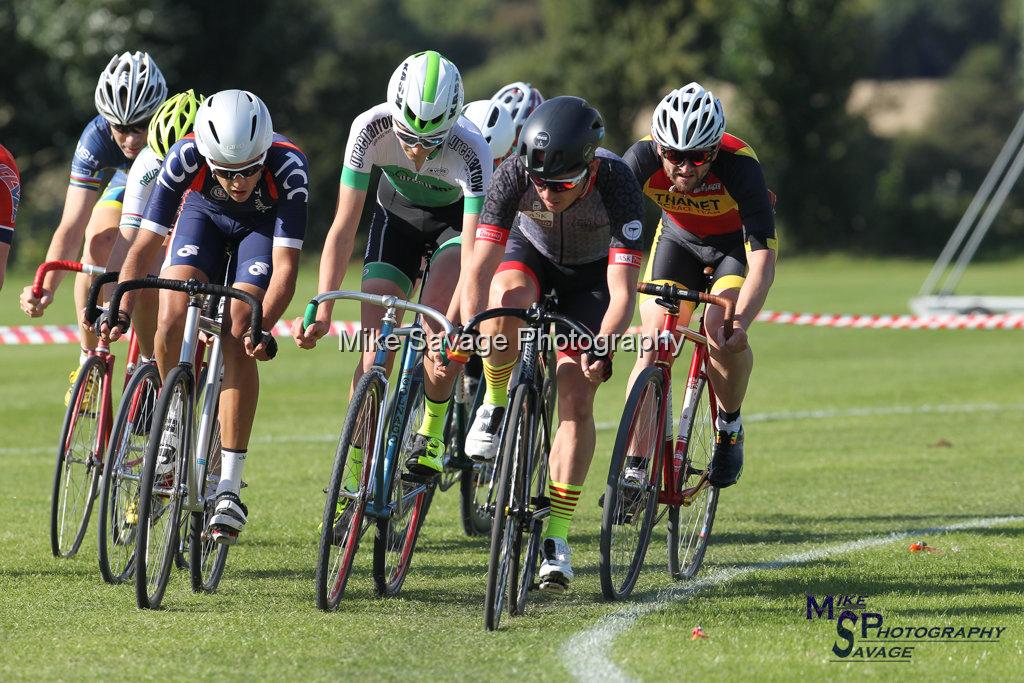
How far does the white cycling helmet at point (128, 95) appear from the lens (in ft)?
26.6

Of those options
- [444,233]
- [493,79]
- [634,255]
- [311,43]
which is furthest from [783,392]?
[493,79]

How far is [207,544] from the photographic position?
6.69 m

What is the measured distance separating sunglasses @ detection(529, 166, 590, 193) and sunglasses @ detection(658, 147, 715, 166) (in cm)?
92

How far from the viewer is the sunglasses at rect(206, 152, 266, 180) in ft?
21.4

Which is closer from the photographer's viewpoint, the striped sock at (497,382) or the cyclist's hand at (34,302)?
the striped sock at (497,382)

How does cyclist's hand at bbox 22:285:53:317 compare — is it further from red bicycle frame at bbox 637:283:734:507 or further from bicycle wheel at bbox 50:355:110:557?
red bicycle frame at bbox 637:283:734:507

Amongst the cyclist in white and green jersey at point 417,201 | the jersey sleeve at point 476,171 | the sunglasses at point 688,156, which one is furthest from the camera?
the jersey sleeve at point 476,171

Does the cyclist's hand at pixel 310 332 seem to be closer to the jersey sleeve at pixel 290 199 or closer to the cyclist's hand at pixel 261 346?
the cyclist's hand at pixel 261 346

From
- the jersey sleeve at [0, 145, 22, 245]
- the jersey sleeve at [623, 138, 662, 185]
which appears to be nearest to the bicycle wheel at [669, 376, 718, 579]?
the jersey sleeve at [623, 138, 662, 185]

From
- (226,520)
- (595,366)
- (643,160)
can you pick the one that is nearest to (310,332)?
(226,520)

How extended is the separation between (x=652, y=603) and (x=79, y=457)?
3.15 m

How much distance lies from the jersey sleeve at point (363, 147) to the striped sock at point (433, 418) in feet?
3.71

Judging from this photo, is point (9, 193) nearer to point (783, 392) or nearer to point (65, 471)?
point (65, 471)

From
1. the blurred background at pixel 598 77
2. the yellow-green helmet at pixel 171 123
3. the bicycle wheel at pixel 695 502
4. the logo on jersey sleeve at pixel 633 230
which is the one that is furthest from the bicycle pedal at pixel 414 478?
the blurred background at pixel 598 77
